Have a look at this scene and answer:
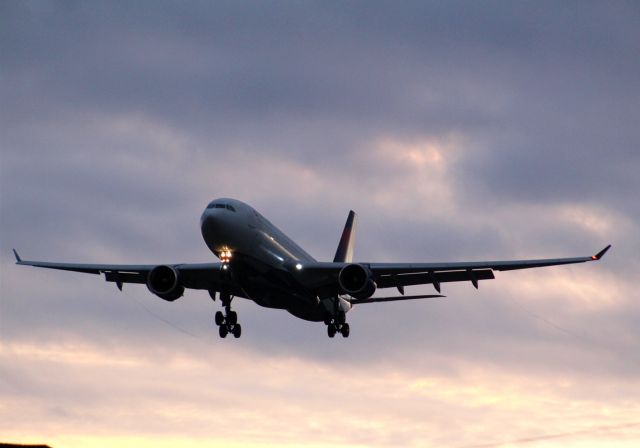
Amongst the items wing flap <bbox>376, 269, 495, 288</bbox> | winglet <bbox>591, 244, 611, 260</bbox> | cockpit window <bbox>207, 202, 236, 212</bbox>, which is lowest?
winglet <bbox>591, 244, 611, 260</bbox>

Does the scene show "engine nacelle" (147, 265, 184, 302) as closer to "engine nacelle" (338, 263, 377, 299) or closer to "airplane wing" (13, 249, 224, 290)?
"airplane wing" (13, 249, 224, 290)

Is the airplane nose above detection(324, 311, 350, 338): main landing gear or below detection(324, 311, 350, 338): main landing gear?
below

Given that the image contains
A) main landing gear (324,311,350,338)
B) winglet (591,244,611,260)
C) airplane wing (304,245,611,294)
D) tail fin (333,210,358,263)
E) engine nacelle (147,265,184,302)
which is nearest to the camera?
winglet (591,244,611,260)

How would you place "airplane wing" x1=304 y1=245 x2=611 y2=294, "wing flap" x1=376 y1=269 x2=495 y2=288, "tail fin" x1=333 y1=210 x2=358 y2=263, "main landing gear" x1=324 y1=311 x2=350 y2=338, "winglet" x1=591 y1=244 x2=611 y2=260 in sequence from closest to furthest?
"winglet" x1=591 y1=244 x2=611 y2=260, "airplane wing" x1=304 y1=245 x2=611 y2=294, "wing flap" x1=376 y1=269 x2=495 y2=288, "main landing gear" x1=324 y1=311 x2=350 y2=338, "tail fin" x1=333 y1=210 x2=358 y2=263

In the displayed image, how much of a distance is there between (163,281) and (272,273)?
6855mm

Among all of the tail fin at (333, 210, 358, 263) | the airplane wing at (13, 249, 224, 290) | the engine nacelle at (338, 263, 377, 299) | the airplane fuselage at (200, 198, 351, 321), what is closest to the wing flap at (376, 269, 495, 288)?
the engine nacelle at (338, 263, 377, 299)

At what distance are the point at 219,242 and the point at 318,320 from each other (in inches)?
461

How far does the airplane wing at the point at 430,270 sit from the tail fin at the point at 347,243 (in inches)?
672

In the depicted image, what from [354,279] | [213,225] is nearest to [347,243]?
[354,279]

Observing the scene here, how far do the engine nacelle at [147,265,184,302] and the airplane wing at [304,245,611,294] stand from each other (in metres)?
7.03

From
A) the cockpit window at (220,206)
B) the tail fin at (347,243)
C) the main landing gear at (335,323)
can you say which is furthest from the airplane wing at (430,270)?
the tail fin at (347,243)

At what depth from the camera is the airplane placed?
53.4m

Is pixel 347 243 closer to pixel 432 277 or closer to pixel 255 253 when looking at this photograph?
pixel 432 277

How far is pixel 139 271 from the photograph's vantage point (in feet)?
201
